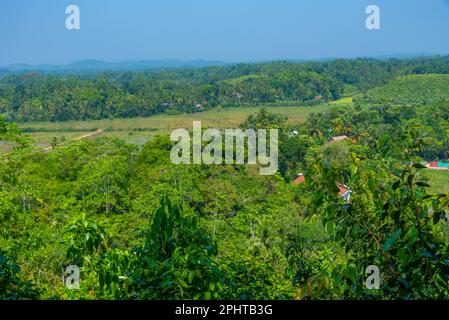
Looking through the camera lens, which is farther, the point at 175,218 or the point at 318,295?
the point at 175,218

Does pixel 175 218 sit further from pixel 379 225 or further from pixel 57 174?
pixel 57 174

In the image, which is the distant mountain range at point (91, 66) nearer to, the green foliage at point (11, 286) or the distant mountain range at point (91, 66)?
the distant mountain range at point (91, 66)

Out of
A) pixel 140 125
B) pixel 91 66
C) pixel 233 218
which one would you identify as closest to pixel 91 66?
pixel 91 66

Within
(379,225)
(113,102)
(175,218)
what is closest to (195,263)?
(175,218)

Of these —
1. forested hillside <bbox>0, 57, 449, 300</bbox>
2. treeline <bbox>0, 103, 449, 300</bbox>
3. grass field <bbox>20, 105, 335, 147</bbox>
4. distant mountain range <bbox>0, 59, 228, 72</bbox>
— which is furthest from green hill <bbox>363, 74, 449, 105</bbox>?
treeline <bbox>0, 103, 449, 300</bbox>

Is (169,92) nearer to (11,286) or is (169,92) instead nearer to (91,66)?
(91,66)
